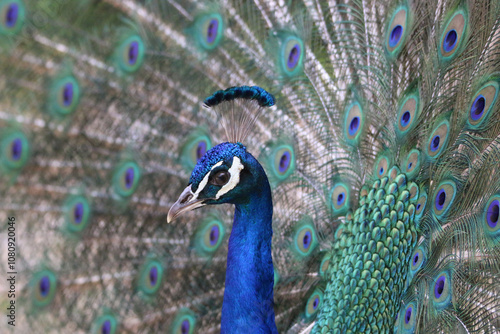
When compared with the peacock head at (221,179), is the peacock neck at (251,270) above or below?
below

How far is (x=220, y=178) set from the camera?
1182mm

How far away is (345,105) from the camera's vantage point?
1.77 metres

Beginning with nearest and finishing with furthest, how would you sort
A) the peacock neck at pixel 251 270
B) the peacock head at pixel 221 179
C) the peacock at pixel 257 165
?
the peacock head at pixel 221 179 < the peacock neck at pixel 251 270 < the peacock at pixel 257 165

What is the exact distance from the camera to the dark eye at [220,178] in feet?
3.85

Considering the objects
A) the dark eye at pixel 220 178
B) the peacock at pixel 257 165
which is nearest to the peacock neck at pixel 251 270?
the peacock at pixel 257 165

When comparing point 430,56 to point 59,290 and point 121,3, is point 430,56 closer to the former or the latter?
point 121,3

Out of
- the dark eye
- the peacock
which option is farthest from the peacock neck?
the dark eye

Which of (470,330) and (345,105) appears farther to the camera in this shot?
(345,105)

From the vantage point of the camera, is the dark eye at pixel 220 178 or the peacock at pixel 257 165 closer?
the dark eye at pixel 220 178

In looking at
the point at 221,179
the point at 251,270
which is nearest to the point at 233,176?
the point at 221,179

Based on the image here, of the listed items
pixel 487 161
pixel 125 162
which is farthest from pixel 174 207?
pixel 487 161

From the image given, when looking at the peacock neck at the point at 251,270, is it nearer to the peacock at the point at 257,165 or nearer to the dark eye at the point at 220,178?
the peacock at the point at 257,165

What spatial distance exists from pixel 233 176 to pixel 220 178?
39 mm

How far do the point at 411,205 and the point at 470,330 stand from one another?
40 cm
